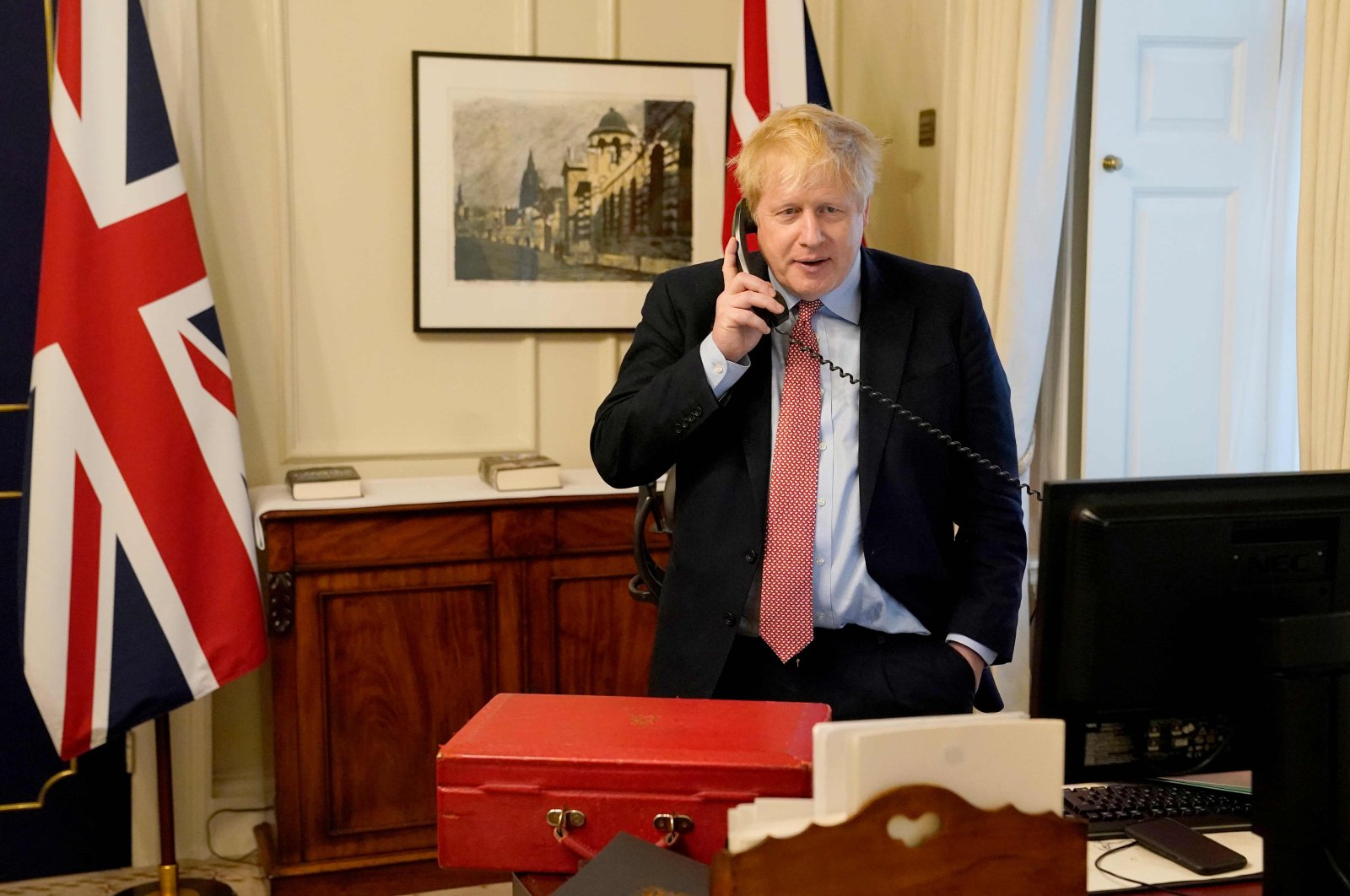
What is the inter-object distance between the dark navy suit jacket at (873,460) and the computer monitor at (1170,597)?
614 millimetres

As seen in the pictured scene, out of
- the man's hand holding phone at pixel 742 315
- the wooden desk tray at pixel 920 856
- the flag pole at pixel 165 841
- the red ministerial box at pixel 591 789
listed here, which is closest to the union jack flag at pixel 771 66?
the man's hand holding phone at pixel 742 315

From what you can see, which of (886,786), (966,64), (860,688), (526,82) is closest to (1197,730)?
(886,786)

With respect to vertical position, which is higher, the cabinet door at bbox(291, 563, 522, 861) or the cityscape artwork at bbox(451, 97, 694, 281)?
the cityscape artwork at bbox(451, 97, 694, 281)

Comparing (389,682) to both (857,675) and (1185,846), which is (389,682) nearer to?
(857,675)

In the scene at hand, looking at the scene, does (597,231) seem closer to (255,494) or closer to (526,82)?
(526,82)

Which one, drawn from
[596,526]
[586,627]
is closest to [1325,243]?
[596,526]

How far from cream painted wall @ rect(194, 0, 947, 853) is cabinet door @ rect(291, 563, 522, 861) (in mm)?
477

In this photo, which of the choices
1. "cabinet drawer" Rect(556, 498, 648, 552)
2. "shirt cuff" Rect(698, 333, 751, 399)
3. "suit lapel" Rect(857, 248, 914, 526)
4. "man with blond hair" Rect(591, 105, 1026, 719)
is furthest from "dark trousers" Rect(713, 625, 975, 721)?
"cabinet drawer" Rect(556, 498, 648, 552)

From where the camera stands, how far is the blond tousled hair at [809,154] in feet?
6.45

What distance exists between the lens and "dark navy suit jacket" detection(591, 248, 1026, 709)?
6.66 feet

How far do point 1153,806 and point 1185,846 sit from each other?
0.49ft

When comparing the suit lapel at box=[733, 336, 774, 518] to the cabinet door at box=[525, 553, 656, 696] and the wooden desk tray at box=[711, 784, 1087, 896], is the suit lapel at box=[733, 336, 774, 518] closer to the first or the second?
the wooden desk tray at box=[711, 784, 1087, 896]

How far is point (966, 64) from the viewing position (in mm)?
3299

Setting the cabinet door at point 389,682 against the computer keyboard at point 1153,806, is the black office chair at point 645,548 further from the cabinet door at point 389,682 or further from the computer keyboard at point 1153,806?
the computer keyboard at point 1153,806
